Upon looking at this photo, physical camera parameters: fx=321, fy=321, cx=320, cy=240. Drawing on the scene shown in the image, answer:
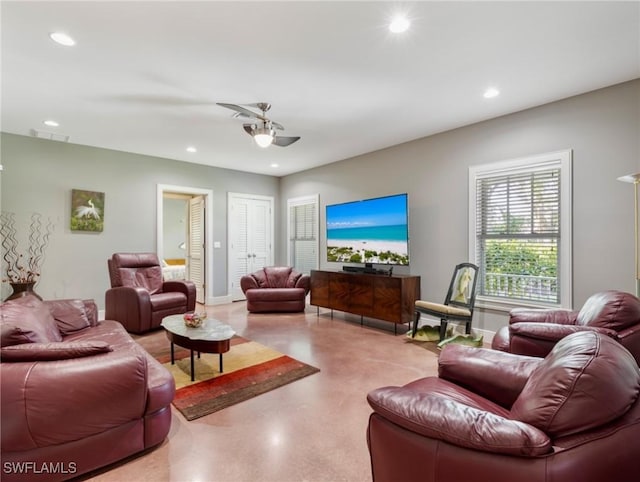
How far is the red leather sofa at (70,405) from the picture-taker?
1.49 meters

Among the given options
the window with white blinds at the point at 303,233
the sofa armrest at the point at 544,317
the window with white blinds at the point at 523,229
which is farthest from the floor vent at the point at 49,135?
the sofa armrest at the point at 544,317

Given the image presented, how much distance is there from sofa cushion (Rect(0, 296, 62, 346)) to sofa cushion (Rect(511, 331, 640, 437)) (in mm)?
2442

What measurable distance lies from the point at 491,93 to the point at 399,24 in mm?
1568

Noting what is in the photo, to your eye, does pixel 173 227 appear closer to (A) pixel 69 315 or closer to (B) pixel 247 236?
(B) pixel 247 236

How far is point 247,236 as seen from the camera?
6836 millimetres

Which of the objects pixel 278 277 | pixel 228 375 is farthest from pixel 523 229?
pixel 278 277

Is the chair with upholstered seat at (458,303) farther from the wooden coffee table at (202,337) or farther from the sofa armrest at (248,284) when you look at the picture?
the sofa armrest at (248,284)

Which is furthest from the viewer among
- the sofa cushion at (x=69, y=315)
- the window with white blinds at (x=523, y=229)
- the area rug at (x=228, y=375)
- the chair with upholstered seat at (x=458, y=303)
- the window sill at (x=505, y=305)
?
the chair with upholstered seat at (x=458, y=303)

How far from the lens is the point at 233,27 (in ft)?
7.33

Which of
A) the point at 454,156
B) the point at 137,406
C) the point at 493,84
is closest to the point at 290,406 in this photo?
the point at 137,406

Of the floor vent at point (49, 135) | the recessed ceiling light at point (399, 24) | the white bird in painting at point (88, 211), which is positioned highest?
the recessed ceiling light at point (399, 24)

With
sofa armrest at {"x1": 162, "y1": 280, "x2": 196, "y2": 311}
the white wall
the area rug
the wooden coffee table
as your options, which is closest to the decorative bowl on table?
the wooden coffee table

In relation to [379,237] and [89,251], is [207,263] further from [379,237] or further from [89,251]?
[379,237]

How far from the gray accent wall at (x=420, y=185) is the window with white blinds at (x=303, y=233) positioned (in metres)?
0.22
